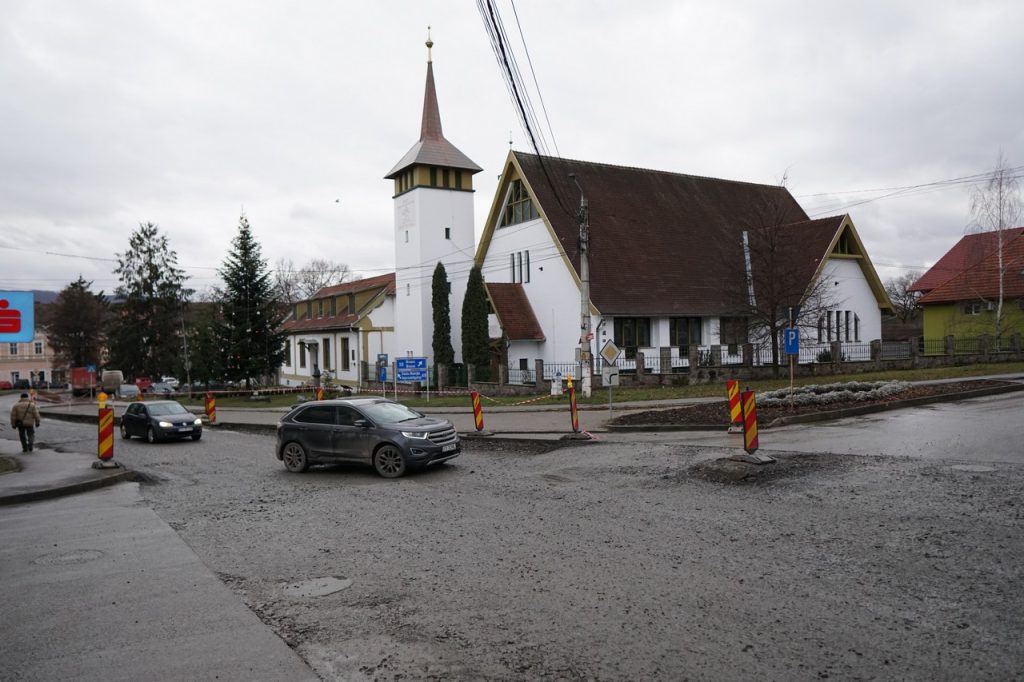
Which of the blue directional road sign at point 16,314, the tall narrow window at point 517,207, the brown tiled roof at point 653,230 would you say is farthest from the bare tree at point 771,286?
the blue directional road sign at point 16,314

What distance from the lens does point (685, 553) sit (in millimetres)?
7652

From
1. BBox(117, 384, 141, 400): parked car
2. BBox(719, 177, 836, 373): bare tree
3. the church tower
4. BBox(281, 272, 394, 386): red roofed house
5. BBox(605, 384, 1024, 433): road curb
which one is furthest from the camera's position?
BBox(117, 384, 141, 400): parked car

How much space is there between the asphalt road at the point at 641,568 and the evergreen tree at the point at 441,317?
2677 cm

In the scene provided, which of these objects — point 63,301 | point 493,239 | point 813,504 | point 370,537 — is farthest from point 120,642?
point 63,301

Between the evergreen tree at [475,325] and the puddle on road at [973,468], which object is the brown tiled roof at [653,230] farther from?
the puddle on road at [973,468]

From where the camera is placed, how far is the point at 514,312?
125 feet

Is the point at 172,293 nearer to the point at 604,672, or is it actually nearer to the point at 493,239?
the point at 493,239

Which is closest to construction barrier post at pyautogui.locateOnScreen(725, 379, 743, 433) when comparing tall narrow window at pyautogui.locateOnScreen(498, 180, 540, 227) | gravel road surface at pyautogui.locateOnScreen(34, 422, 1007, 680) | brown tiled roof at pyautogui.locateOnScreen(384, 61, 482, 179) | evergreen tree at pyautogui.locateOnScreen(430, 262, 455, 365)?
gravel road surface at pyautogui.locateOnScreen(34, 422, 1007, 680)

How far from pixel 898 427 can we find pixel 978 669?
1277 cm

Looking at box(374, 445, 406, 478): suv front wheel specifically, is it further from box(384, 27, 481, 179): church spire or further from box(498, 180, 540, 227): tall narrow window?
box(384, 27, 481, 179): church spire

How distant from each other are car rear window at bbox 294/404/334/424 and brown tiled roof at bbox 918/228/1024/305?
42609mm

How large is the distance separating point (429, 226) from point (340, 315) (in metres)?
14.5

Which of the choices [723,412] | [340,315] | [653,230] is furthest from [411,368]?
[340,315]

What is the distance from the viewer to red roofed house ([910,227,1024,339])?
43.1 metres
